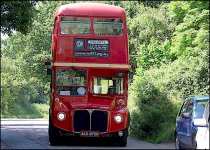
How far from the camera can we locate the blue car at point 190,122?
1322 centimetres

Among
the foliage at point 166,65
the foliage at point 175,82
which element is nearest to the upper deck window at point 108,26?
the foliage at point 166,65

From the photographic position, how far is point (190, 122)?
45.0 ft

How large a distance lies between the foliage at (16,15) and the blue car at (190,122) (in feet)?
24.1

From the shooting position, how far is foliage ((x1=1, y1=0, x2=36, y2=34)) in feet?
59.8

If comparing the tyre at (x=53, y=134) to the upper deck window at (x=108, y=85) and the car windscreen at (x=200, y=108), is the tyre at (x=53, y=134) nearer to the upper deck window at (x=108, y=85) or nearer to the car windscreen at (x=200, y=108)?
the upper deck window at (x=108, y=85)

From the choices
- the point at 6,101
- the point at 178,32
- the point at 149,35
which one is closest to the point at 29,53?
the point at 6,101

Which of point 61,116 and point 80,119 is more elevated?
point 61,116

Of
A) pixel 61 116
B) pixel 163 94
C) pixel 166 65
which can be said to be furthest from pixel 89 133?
pixel 166 65

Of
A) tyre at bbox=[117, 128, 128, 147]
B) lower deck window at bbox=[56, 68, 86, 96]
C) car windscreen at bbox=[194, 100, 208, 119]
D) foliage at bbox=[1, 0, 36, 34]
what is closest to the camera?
car windscreen at bbox=[194, 100, 208, 119]

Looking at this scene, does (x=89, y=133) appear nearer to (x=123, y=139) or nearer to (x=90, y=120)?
(x=90, y=120)

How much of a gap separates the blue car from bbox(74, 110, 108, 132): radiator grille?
8.68 feet

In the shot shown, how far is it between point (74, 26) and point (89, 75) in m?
1.78

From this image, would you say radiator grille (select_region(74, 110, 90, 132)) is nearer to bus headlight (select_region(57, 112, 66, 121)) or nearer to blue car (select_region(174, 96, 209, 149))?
bus headlight (select_region(57, 112, 66, 121))

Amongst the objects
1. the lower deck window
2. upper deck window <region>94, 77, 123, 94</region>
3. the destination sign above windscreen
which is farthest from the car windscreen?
the lower deck window
